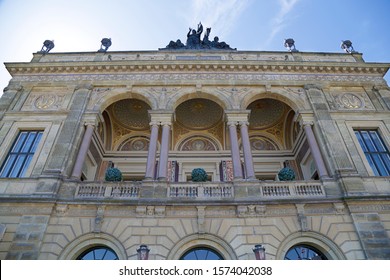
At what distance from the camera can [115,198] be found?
34.6 ft

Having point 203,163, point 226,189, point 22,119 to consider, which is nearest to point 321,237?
point 226,189

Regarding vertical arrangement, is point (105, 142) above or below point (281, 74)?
below

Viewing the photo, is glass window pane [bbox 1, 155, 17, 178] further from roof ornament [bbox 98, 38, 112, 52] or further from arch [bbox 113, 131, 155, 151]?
roof ornament [bbox 98, 38, 112, 52]

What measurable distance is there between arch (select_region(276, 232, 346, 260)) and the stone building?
42mm

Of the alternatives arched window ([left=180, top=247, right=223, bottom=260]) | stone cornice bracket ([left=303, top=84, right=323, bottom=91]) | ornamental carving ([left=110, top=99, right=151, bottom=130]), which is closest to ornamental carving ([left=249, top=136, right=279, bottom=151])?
stone cornice bracket ([left=303, top=84, right=323, bottom=91])

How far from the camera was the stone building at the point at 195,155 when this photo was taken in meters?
9.80

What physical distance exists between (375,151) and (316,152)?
9.55 ft

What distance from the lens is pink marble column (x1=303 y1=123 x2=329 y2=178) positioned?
11.6m

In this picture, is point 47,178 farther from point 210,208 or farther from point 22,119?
point 210,208

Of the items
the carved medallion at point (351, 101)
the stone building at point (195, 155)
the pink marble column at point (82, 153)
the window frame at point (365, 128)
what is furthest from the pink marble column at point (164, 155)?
the carved medallion at point (351, 101)

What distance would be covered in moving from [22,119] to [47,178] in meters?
4.48

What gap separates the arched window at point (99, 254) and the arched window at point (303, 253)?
21.5 feet

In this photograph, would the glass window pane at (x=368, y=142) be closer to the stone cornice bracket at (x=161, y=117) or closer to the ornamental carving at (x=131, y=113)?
the stone cornice bracket at (x=161, y=117)

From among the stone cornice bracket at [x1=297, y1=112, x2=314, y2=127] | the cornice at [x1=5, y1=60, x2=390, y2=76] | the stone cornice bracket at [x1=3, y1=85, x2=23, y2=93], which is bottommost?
the stone cornice bracket at [x1=297, y1=112, x2=314, y2=127]
